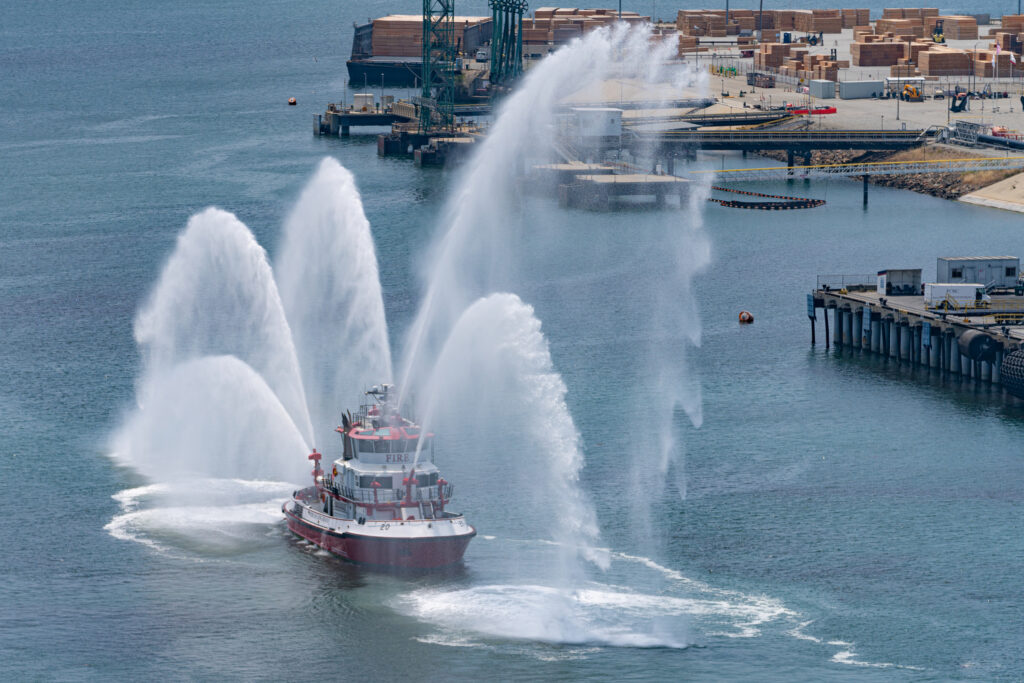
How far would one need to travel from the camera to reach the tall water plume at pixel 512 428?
3312 inches

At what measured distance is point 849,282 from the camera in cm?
13675

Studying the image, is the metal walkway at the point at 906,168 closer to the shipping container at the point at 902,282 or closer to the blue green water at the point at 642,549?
the blue green water at the point at 642,549

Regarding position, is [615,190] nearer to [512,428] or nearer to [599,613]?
[512,428]

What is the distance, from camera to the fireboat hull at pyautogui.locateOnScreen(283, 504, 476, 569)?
7700 cm

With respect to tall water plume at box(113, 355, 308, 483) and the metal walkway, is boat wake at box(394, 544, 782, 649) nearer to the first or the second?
tall water plume at box(113, 355, 308, 483)

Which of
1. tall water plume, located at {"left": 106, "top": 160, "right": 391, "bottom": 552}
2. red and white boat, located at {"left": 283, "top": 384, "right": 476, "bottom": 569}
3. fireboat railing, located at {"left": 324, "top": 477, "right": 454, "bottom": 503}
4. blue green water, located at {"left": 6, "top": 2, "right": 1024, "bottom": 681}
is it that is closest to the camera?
blue green water, located at {"left": 6, "top": 2, "right": 1024, "bottom": 681}

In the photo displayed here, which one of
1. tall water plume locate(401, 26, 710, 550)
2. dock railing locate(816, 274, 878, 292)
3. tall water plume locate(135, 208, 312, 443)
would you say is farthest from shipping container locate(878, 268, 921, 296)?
tall water plume locate(135, 208, 312, 443)

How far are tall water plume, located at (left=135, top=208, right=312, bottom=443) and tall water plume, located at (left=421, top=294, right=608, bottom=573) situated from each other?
365 inches

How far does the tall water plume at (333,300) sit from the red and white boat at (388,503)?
1468cm

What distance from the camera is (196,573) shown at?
258 feet

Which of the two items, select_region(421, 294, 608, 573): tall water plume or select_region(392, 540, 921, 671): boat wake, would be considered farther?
select_region(421, 294, 608, 573): tall water plume

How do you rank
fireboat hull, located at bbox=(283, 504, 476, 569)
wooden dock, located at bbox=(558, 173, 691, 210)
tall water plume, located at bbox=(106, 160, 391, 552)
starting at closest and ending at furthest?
fireboat hull, located at bbox=(283, 504, 476, 569) → tall water plume, located at bbox=(106, 160, 391, 552) → wooden dock, located at bbox=(558, 173, 691, 210)

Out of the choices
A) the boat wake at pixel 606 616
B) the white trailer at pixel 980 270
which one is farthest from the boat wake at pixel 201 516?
the white trailer at pixel 980 270

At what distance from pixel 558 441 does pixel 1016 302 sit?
35.6 meters
